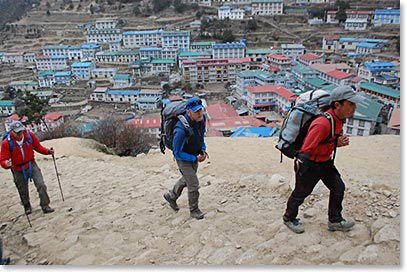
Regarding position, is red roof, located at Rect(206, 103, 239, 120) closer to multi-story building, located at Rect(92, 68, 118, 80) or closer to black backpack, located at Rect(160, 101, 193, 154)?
black backpack, located at Rect(160, 101, 193, 154)

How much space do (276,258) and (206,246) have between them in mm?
536

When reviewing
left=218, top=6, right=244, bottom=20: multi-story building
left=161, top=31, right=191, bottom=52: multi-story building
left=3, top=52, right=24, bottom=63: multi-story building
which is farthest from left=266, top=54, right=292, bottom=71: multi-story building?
left=3, top=52, right=24, bottom=63: multi-story building

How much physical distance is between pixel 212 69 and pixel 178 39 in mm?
9444

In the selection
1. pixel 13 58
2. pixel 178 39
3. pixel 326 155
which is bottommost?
pixel 13 58

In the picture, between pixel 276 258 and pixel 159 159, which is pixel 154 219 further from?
pixel 159 159

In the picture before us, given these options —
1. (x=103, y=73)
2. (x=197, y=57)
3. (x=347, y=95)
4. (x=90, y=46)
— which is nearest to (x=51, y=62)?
(x=90, y=46)

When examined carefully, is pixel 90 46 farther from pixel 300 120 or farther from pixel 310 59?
pixel 300 120

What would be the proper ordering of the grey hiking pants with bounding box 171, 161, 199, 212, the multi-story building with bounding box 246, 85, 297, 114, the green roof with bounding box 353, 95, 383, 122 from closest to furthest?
the grey hiking pants with bounding box 171, 161, 199, 212
the green roof with bounding box 353, 95, 383, 122
the multi-story building with bounding box 246, 85, 297, 114

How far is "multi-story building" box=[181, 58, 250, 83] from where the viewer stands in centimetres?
3375

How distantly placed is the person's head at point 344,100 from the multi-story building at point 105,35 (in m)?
46.6

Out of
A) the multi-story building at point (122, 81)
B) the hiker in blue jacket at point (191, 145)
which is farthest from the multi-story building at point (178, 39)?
the hiker in blue jacket at point (191, 145)

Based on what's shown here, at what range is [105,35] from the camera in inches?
1779

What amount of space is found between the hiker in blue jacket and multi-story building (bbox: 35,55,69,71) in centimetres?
4213

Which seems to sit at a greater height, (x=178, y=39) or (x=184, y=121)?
(x=184, y=121)
